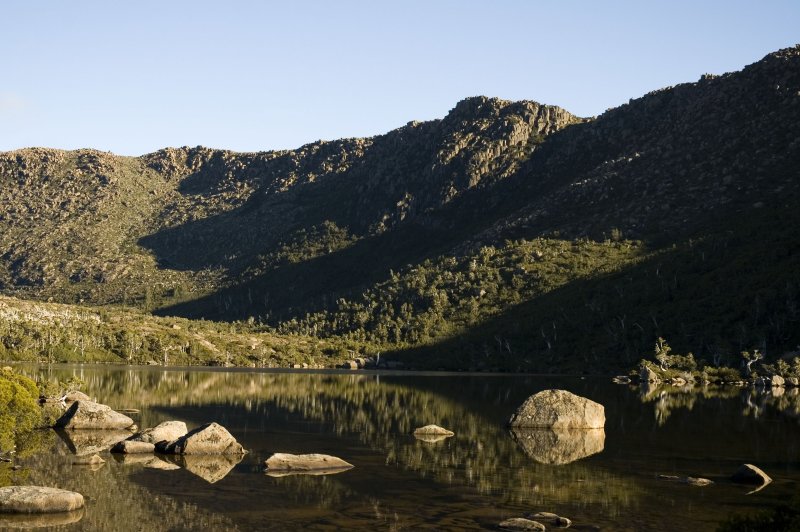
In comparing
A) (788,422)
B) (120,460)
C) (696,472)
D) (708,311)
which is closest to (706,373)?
(708,311)

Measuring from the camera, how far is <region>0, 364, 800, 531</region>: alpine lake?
3462 centimetres

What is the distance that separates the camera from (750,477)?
142 ft

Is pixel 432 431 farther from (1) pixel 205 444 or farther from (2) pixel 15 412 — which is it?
(2) pixel 15 412

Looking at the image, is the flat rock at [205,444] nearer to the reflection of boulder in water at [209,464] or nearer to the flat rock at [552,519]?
the reflection of boulder in water at [209,464]

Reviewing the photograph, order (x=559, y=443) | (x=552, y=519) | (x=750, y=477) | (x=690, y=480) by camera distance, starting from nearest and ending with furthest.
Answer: (x=552, y=519) → (x=750, y=477) → (x=690, y=480) → (x=559, y=443)

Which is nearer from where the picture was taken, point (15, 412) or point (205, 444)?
point (205, 444)

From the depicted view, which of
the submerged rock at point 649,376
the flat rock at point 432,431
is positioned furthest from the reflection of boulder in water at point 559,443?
the submerged rock at point 649,376

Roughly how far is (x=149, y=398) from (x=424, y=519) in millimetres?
62532

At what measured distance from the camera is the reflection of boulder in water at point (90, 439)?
51.5m

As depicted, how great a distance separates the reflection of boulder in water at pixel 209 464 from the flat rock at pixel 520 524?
15.0 meters

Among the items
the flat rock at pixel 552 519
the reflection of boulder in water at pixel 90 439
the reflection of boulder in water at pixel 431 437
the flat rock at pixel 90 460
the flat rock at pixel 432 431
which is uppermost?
the flat rock at pixel 552 519

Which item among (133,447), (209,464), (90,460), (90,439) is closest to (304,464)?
(209,464)

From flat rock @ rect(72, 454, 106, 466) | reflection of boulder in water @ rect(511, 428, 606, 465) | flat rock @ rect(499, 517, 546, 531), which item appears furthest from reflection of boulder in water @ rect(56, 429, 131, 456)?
flat rock @ rect(499, 517, 546, 531)

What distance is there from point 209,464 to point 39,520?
14.2 meters
